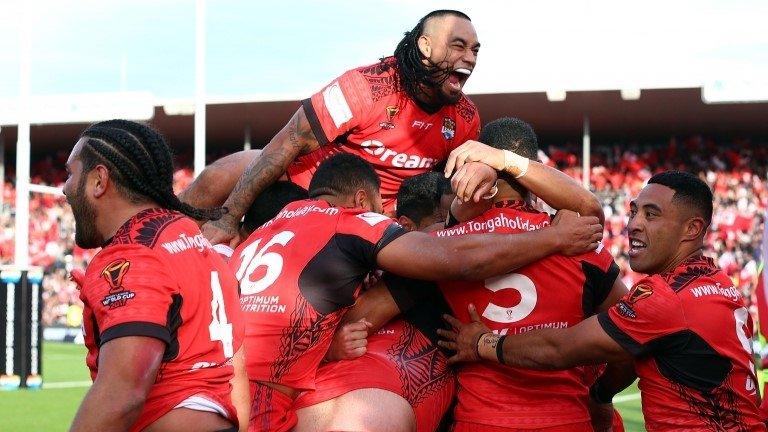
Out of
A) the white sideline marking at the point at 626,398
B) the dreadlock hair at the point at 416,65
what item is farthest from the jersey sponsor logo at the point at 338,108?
the white sideline marking at the point at 626,398

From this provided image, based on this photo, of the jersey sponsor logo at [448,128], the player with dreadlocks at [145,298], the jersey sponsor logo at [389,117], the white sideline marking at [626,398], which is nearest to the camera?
the player with dreadlocks at [145,298]

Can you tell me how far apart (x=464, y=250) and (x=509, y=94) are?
55.8ft

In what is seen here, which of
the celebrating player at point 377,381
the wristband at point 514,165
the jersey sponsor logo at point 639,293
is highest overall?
the wristband at point 514,165

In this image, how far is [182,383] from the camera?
3354 mm

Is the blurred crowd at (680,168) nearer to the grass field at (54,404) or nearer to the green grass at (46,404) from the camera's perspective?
the green grass at (46,404)

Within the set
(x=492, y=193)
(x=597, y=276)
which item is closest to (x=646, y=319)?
(x=597, y=276)

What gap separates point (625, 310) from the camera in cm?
417

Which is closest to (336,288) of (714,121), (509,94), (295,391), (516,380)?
(295,391)

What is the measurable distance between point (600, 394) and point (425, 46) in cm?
198

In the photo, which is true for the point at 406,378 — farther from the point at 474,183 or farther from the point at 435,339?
the point at 474,183

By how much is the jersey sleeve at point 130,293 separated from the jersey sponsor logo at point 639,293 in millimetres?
1880

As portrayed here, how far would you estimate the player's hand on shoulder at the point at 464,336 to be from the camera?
4.46 meters

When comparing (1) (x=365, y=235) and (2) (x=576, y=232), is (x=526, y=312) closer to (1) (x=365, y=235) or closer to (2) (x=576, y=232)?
(2) (x=576, y=232)

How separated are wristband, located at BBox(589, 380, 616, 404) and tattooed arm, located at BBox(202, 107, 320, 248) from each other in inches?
74.6
